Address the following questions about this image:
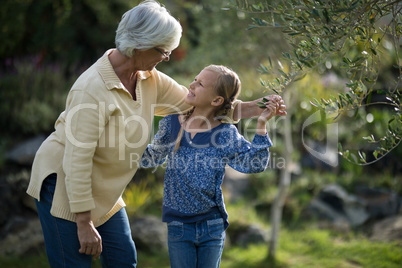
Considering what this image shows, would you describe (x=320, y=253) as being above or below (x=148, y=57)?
below

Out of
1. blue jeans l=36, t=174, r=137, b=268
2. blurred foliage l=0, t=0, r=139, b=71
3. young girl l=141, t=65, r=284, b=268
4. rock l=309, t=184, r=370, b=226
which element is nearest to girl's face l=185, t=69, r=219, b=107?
young girl l=141, t=65, r=284, b=268

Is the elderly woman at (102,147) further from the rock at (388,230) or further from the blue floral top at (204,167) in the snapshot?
the rock at (388,230)

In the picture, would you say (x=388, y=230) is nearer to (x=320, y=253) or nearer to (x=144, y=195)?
(x=320, y=253)

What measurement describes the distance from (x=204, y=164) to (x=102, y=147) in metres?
0.54

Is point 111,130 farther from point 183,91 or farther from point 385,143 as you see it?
point 385,143

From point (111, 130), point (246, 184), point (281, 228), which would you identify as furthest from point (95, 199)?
point (246, 184)

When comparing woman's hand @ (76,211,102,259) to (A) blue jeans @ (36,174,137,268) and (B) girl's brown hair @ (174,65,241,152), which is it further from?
(B) girl's brown hair @ (174,65,241,152)

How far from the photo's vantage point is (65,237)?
225 cm

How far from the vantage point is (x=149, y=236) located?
4797 millimetres

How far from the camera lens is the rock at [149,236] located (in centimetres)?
478

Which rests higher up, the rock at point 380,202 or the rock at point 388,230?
the rock at point 380,202

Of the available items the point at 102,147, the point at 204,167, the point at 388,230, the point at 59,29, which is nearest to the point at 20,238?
the point at 102,147

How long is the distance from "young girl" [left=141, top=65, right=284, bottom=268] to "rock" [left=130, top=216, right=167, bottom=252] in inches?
95.9

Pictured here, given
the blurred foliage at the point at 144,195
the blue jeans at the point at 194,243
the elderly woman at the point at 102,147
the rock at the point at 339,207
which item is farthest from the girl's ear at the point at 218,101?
the rock at the point at 339,207
